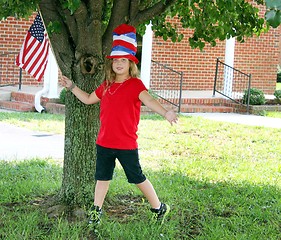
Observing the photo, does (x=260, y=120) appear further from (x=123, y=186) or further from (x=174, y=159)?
(x=123, y=186)

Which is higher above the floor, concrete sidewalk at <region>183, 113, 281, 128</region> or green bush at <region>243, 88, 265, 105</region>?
green bush at <region>243, 88, 265, 105</region>

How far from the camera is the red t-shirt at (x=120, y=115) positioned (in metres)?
4.82

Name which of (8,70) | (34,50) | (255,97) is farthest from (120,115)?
(255,97)

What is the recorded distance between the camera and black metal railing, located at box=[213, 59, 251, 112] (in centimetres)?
1577

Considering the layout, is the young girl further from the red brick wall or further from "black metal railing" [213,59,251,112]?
the red brick wall

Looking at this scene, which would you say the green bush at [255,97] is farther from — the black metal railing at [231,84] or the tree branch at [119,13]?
the tree branch at [119,13]

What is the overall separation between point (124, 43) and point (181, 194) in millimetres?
2157

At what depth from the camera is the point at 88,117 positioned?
17.9ft

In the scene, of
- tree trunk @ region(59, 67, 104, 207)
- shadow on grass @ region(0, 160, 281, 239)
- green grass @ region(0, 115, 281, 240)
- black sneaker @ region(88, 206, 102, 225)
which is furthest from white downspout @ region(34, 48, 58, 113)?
black sneaker @ region(88, 206, 102, 225)

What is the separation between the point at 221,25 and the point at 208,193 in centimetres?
175

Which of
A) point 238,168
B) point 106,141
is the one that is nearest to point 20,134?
point 238,168

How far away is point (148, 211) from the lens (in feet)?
18.1

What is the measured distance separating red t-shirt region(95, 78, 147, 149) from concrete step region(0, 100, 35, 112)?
8.78 metres

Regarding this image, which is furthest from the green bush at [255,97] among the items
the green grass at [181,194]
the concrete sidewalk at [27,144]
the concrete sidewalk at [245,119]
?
the concrete sidewalk at [27,144]
